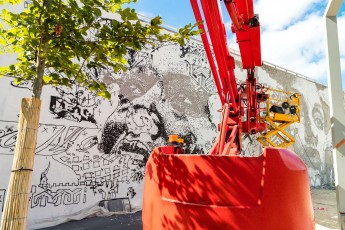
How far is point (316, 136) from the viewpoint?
15.3 meters

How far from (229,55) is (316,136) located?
13.4 m

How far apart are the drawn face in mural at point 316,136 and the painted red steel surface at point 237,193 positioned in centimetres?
1312

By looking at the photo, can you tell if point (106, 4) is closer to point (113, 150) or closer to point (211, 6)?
point (211, 6)

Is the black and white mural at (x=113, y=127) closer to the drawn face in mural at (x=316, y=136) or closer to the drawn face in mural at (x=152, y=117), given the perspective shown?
the drawn face in mural at (x=152, y=117)

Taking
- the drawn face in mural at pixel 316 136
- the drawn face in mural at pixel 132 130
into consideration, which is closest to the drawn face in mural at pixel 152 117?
the drawn face in mural at pixel 132 130

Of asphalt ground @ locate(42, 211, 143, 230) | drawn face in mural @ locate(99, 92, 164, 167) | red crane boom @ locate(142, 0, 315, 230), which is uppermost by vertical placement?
drawn face in mural @ locate(99, 92, 164, 167)

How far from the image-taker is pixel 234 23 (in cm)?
379

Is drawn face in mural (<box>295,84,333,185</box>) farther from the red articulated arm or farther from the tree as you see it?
the tree

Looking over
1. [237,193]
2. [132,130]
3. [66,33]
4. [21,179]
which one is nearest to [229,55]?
[237,193]

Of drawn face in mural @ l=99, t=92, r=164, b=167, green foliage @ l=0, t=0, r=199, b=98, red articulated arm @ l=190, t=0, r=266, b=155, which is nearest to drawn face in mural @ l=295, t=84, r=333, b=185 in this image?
drawn face in mural @ l=99, t=92, r=164, b=167

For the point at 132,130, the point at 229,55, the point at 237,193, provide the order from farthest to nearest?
the point at 132,130, the point at 229,55, the point at 237,193

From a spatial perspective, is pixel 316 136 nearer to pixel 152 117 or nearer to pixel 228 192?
pixel 152 117

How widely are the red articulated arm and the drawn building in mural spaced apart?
356 centimetres

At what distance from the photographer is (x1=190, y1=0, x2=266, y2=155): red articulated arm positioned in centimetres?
338
